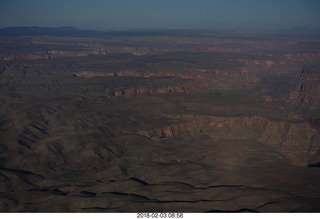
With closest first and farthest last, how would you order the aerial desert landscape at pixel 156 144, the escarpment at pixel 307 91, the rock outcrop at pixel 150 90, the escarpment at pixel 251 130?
the aerial desert landscape at pixel 156 144 → the escarpment at pixel 251 130 → the rock outcrop at pixel 150 90 → the escarpment at pixel 307 91

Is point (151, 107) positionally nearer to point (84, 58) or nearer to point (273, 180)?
point (273, 180)

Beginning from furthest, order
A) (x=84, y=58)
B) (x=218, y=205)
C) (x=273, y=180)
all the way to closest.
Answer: (x=84, y=58) < (x=273, y=180) < (x=218, y=205)

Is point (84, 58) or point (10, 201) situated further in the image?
point (84, 58)

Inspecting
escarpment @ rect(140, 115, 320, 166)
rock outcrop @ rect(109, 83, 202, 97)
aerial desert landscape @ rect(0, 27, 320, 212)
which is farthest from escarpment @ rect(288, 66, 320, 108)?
escarpment @ rect(140, 115, 320, 166)

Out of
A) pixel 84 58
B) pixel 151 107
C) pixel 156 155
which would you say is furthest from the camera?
pixel 84 58

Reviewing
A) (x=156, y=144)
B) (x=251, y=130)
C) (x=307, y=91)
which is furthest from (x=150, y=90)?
(x=156, y=144)

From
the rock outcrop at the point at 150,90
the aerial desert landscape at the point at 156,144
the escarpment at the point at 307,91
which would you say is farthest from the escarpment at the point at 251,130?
the escarpment at the point at 307,91

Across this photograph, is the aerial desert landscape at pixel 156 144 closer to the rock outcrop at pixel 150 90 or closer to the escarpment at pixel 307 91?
the escarpment at pixel 307 91

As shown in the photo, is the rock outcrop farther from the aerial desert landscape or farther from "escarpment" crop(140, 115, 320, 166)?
"escarpment" crop(140, 115, 320, 166)

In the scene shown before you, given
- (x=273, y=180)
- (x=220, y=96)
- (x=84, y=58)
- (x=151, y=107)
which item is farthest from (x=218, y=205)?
(x=84, y=58)
